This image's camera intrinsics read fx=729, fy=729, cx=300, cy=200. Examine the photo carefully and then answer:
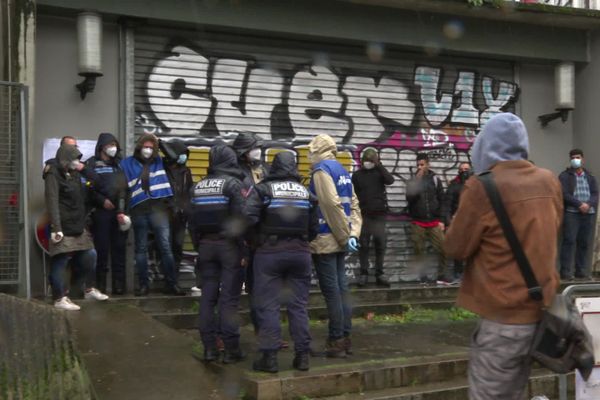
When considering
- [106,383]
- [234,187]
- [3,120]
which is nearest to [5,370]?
[106,383]

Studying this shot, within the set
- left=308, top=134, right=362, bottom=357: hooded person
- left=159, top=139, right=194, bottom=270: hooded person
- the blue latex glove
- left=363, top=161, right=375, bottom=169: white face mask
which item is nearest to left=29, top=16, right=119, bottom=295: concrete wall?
left=159, top=139, right=194, bottom=270: hooded person

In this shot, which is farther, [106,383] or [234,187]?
[234,187]

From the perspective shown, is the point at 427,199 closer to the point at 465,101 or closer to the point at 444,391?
the point at 465,101

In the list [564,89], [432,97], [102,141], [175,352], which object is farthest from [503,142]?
[564,89]

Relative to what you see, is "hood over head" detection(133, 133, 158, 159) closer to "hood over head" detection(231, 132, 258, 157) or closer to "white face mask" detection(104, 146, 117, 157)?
"white face mask" detection(104, 146, 117, 157)

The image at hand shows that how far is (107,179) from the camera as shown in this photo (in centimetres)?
846

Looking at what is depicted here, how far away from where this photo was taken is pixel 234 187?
6484 mm

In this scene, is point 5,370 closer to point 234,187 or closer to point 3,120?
point 234,187

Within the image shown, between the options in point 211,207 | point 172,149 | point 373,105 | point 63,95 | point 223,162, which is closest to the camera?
point 211,207

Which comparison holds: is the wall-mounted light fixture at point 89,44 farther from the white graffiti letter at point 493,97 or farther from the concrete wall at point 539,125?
the concrete wall at point 539,125

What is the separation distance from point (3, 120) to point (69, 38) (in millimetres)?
2225

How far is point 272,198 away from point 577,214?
712 centimetres

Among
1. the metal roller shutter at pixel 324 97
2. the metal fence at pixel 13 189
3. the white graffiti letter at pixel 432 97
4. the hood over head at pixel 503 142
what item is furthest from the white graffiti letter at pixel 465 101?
the hood over head at pixel 503 142

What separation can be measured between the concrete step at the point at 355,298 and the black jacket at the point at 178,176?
3.80ft
